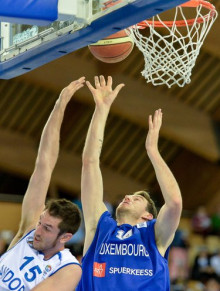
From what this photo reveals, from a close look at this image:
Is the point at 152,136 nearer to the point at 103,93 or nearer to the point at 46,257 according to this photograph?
the point at 103,93

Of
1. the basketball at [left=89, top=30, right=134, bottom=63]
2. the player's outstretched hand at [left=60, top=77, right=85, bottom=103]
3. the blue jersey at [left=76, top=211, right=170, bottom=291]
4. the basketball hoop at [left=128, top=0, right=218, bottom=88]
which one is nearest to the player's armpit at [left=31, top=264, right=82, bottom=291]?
the blue jersey at [left=76, top=211, right=170, bottom=291]

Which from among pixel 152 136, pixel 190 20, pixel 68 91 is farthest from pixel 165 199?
pixel 190 20

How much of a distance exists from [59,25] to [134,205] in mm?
1403

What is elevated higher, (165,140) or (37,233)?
(37,233)

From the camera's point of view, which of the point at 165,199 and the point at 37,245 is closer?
the point at 37,245

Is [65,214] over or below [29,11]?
below

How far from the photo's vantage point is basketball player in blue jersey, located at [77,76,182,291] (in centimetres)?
514

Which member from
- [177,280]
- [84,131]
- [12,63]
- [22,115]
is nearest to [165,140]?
[84,131]

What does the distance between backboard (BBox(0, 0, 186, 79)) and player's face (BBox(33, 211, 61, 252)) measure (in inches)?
48.1

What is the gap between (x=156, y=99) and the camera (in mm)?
15156

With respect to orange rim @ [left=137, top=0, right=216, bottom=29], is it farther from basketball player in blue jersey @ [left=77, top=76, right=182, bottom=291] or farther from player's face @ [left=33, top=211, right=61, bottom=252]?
player's face @ [left=33, top=211, right=61, bottom=252]

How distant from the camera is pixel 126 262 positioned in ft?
17.1

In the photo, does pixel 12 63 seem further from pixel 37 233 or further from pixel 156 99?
pixel 156 99

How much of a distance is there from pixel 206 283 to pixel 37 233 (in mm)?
8314
